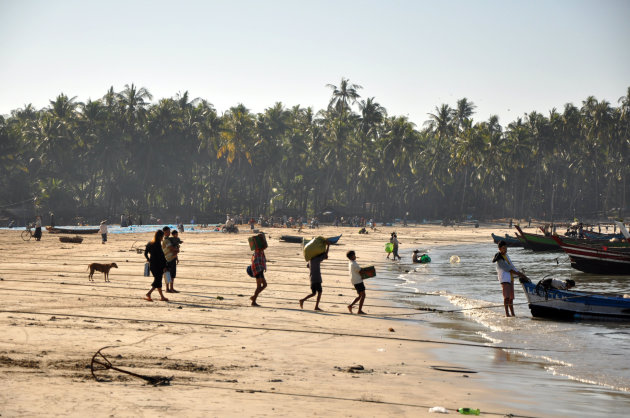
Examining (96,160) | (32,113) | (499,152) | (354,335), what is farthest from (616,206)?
(354,335)

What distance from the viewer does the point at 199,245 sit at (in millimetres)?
42844

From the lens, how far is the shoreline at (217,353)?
278 inches

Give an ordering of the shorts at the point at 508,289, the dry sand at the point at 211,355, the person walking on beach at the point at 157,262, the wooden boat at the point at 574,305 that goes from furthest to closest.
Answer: the wooden boat at the point at 574,305 < the shorts at the point at 508,289 < the person walking on beach at the point at 157,262 < the dry sand at the point at 211,355

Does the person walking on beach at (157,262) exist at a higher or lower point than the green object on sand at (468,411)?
higher

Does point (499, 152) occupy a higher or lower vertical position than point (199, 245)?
higher

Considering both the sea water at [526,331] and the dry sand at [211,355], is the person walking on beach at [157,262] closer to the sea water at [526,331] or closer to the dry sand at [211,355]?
the dry sand at [211,355]

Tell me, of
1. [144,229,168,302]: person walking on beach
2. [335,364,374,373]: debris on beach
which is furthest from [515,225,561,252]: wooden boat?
[335,364,374,373]: debris on beach

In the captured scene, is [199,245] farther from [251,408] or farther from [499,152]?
[499,152]

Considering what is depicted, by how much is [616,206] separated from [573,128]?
17.6 metres

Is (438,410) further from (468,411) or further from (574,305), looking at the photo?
(574,305)

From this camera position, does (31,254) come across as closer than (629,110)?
Yes

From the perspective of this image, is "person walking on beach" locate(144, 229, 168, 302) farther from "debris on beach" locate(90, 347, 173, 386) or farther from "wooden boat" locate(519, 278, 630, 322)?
"wooden boat" locate(519, 278, 630, 322)

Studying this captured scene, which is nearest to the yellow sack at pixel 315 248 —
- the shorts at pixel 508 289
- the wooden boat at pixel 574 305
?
the shorts at pixel 508 289

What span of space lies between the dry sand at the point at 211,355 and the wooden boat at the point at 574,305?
3446 mm
